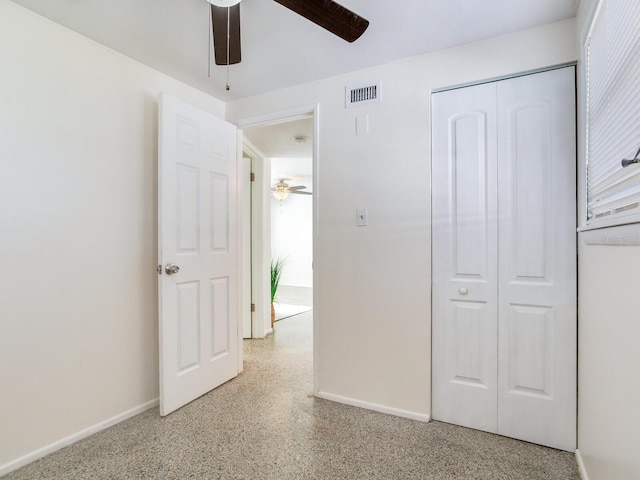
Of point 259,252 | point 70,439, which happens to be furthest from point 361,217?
point 70,439

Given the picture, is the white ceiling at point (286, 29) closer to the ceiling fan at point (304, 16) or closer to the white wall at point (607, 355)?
the ceiling fan at point (304, 16)

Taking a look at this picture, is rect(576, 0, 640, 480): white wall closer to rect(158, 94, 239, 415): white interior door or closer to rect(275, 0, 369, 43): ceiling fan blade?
rect(275, 0, 369, 43): ceiling fan blade

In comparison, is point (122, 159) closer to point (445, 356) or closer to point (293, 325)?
point (445, 356)

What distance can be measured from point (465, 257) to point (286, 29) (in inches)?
64.0

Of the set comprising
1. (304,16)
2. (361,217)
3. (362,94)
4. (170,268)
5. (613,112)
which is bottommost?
(170,268)

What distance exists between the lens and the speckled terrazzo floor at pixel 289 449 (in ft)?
5.39

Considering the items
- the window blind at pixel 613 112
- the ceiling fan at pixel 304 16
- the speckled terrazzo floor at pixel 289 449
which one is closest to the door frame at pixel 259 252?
the speckled terrazzo floor at pixel 289 449

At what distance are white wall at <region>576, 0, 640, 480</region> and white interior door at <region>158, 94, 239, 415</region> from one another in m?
2.21

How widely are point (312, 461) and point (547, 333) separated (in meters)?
1.40

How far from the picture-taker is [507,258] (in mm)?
1932

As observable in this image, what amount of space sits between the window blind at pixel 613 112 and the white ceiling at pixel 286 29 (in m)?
0.47

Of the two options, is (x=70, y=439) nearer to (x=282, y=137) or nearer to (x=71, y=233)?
(x=71, y=233)

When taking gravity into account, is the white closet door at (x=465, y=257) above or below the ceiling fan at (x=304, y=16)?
below

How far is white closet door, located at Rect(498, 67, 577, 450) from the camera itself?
1.79 m
